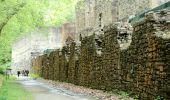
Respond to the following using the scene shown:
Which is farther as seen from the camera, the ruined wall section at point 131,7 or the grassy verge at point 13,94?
the ruined wall section at point 131,7

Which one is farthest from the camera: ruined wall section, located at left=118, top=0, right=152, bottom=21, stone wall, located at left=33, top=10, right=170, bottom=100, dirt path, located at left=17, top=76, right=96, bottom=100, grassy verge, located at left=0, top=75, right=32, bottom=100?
ruined wall section, located at left=118, top=0, right=152, bottom=21

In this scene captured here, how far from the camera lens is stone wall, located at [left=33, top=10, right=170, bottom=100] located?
15.8 metres

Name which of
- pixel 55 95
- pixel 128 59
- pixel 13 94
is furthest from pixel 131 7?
pixel 128 59

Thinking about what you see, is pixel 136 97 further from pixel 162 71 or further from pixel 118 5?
pixel 118 5

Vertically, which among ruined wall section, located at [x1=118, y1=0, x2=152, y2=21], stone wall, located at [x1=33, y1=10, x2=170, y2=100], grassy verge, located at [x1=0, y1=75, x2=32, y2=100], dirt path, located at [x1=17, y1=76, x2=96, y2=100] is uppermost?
ruined wall section, located at [x1=118, y1=0, x2=152, y2=21]

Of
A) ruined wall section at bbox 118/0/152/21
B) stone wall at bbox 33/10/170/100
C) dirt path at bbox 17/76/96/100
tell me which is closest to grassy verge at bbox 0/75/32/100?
dirt path at bbox 17/76/96/100

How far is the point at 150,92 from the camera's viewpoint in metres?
16.5

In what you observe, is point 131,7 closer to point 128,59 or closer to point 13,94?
point 13,94

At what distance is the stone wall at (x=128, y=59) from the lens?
621 inches

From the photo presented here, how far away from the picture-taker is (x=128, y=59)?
19969 millimetres

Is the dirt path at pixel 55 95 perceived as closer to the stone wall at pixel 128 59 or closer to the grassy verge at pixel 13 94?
the grassy verge at pixel 13 94

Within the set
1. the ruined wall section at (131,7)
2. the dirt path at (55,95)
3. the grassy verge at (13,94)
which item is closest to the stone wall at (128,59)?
the dirt path at (55,95)

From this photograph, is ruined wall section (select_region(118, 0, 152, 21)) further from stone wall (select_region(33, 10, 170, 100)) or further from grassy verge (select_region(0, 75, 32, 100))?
grassy verge (select_region(0, 75, 32, 100))

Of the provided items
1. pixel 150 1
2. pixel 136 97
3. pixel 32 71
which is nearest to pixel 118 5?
pixel 150 1
